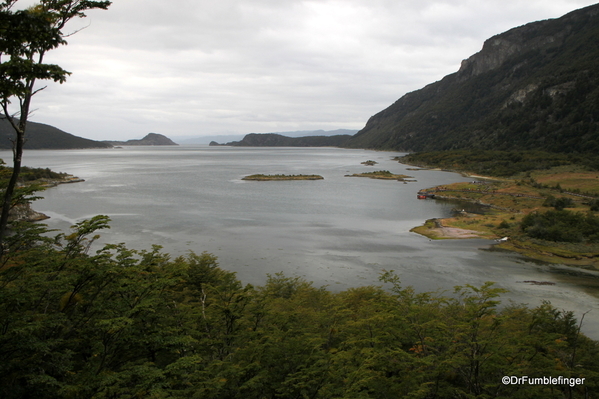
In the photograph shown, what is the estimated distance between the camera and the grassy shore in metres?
37.2

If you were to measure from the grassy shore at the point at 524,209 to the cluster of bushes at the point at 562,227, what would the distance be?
0.98 meters

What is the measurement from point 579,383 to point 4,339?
1500 cm

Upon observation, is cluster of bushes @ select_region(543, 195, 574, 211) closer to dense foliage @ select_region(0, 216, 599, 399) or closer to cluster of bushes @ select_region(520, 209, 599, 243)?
cluster of bushes @ select_region(520, 209, 599, 243)

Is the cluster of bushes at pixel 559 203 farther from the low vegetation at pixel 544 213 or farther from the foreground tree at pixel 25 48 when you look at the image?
the foreground tree at pixel 25 48

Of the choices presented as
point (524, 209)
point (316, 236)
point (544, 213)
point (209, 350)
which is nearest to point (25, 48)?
point (209, 350)

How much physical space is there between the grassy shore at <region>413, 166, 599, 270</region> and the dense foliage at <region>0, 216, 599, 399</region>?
2705 centimetres

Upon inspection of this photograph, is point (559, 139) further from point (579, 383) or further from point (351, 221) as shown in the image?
point (579, 383)

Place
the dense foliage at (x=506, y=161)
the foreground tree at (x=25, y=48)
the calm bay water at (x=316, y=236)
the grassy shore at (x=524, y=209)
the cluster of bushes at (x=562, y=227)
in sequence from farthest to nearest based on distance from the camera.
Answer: the dense foliage at (x=506, y=161) → the cluster of bushes at (x=562, y=227) → the grassy shore at (x=524, y=209) → the calm bay water at (x=316, y=236) → the foreground tree at (x=25, y=48)

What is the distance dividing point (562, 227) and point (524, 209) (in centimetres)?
1958

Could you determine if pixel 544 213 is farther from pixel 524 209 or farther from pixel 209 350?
pixel 209 350

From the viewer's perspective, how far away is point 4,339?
8.84m

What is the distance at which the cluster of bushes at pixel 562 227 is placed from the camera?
3975cm

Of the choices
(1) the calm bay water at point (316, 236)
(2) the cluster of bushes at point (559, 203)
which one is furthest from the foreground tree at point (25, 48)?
(2) the cluster of bushes at point (559, 203)

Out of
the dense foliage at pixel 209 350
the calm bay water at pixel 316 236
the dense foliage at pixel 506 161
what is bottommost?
the calm bay water at pixel 316 236
